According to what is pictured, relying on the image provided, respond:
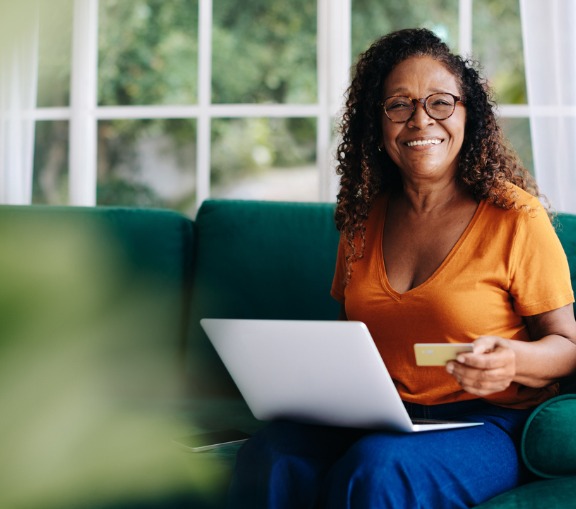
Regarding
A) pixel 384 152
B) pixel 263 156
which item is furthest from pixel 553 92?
pixel 263 156

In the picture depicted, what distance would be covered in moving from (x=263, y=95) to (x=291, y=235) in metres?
4.27

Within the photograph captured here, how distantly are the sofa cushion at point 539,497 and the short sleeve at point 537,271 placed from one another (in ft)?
1.04

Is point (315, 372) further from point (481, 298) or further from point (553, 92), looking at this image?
point (553, 92)

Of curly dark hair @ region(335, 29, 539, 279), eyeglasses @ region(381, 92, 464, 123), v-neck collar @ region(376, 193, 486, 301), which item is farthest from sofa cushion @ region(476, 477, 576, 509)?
eyeglasses @ region(381, 92, 464, 123)

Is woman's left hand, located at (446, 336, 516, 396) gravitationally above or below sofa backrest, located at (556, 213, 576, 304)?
below

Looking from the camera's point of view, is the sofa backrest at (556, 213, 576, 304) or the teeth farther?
the sofa backrest at (556, 213, 576, 304)

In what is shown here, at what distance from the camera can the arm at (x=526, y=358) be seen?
1195mm

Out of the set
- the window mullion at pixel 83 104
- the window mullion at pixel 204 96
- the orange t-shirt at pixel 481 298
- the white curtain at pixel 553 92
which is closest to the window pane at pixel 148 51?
the window mullion at pixel 83 104

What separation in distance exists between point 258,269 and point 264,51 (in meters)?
4.31

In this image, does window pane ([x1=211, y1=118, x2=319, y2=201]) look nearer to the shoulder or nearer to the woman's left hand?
the shoulder

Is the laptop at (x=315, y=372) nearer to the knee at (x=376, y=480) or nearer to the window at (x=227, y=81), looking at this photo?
the knee at (x=376, y=480)

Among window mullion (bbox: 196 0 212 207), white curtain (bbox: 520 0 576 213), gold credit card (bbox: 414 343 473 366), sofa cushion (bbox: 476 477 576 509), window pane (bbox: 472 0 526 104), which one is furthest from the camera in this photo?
window pane (bbox: 472 0 526 104)

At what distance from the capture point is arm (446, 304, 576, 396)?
1.20m

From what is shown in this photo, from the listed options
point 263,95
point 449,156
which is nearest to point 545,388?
point 449,156
